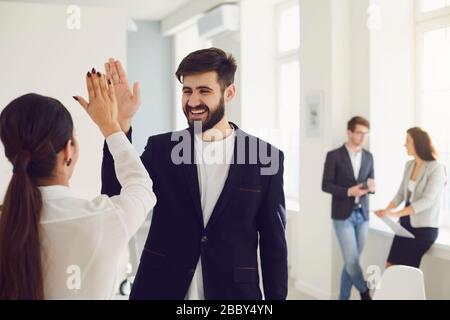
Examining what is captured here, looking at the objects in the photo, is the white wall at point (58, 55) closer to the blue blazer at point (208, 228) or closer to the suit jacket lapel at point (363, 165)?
the blue blazer at point (208, 228)

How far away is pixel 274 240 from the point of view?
3.39ft

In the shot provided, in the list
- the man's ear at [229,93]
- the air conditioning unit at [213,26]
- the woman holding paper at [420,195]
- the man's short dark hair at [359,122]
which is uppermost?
the air conditioning unit at [213,26]

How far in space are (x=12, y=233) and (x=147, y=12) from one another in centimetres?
67

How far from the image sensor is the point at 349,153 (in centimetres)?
339

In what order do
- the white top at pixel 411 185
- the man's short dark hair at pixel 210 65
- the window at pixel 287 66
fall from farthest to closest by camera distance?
the white top at pixel 411 185 → the window at pixel 287 66 → the man's short dark hair at pixel 210 65

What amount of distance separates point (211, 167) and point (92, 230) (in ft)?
0.87

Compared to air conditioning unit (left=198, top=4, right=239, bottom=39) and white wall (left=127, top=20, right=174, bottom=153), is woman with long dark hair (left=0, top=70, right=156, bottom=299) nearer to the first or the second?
white wall (left=127, top=20, right=174, bottom=153)

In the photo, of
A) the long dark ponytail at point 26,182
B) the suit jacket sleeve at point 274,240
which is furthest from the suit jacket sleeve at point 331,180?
the long dark ponytail at point 26,182

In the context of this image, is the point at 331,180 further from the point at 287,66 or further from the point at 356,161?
the point at 287,66

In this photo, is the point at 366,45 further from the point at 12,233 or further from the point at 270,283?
the point at 12,233

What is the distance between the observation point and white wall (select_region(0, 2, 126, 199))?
1032mm

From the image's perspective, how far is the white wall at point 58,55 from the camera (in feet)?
3.39

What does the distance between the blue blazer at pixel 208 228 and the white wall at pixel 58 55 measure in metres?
0.13
